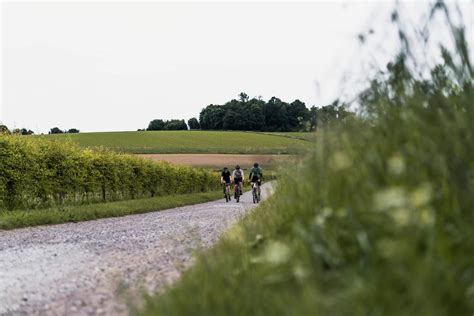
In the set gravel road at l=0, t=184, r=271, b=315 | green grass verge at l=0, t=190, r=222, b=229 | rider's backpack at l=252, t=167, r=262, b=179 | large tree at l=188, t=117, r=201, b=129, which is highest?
large tree at l=188, t=117, r=201, b=129

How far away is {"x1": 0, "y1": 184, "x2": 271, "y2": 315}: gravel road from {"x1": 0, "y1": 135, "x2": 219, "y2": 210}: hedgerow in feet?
28.5

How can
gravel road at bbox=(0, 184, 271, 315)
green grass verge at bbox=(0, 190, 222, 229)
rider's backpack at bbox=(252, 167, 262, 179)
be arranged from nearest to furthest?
gravel road at bbox=(0, 184, 271, 315)
green grass verge at bbox=(0, 190, 222, 229)
rider's backpack at bbox=(252, 167, 262, 179)

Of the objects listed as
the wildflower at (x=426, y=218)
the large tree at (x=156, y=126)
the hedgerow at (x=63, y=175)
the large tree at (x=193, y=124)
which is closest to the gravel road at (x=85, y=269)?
the wildflower at (x=426, y=218)

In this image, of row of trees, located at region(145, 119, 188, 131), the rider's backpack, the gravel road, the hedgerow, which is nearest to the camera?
the gravel road

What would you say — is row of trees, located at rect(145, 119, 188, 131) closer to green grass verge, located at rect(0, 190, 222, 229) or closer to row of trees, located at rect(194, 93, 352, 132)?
row of trees, located at rect(194, 93, 352, 132)

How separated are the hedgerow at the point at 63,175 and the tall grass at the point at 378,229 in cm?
1914

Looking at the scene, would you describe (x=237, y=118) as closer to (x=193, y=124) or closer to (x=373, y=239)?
(x=193, y=124)

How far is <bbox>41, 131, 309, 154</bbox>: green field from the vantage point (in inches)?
3351

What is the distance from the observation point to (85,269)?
8.39 meters

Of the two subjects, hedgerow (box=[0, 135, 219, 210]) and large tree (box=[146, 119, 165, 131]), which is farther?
large tree (box=[146, 119, 165, 131])

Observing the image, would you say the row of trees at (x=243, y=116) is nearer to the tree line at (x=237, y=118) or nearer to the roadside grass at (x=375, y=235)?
the tree line at (x=237, y=118)

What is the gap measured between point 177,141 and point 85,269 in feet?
293

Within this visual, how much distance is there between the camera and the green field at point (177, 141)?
279 feet

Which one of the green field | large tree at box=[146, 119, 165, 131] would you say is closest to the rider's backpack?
the green field
